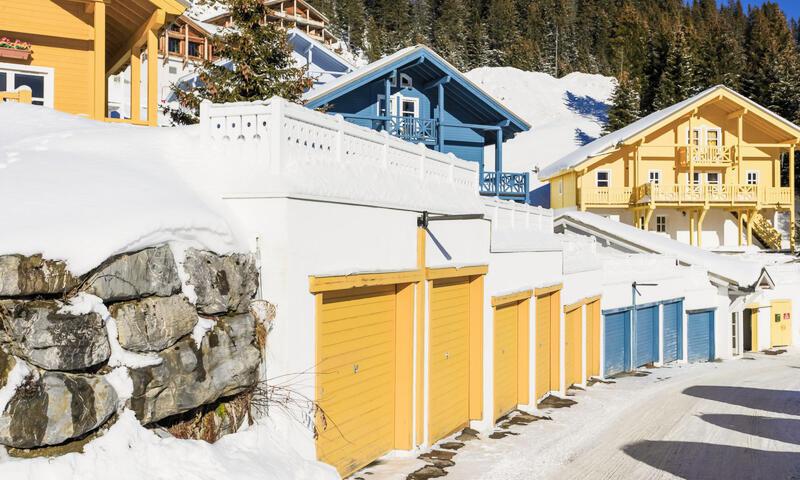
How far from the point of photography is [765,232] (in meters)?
46.2

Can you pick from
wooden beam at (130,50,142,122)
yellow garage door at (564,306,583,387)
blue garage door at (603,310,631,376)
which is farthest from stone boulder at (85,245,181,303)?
blue garage door at (603,310,631,376)

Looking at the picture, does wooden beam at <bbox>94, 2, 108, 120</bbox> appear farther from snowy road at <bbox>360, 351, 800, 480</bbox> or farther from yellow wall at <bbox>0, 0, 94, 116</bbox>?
snowy road at <bbox>360, 351, 800, 480</bbox>

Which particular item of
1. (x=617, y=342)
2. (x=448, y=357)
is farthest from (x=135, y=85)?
(x=617, y=342)

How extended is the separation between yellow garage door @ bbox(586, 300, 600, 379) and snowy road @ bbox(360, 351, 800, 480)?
2.91ft

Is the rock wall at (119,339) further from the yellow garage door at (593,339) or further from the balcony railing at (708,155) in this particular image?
the balcony railing at (708,155)

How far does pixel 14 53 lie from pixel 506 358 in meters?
12.0

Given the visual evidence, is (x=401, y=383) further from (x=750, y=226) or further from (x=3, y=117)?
(x=750, y=226)

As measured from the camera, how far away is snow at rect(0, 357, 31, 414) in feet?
18.2

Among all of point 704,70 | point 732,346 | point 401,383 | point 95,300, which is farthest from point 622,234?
point 704,70

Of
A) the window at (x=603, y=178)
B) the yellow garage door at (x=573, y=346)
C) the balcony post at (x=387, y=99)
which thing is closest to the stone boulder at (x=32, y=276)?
the yellow garage door at (x=573, y=346)

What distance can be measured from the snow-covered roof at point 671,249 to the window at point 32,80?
22.1 metres

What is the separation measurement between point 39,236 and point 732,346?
2834 centimetres

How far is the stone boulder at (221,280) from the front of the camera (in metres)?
7.67

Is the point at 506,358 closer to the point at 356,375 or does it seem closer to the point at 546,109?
the point at 356,375
